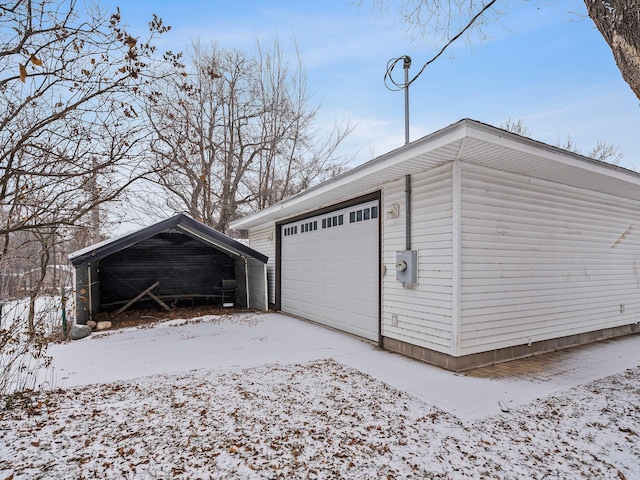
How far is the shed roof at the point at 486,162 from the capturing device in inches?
143

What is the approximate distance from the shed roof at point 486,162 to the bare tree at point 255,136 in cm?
1028

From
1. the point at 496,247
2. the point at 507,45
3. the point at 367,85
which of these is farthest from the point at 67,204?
the point at 367,85

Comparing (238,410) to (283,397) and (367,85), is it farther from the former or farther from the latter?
(367,85)

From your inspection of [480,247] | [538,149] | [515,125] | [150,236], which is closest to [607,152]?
[515,125]

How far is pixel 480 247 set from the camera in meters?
4.33

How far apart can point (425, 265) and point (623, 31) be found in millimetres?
2948

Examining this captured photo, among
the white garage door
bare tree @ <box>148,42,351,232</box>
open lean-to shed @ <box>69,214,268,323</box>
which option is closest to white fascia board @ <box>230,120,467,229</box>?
the white garage door

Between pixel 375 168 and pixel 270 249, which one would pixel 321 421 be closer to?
pixel 375 168

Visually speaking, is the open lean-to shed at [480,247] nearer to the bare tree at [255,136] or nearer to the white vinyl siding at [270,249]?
the white vinyl siding at [270,249]

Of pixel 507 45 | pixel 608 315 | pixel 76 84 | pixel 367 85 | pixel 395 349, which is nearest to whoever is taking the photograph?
pixel 76 84

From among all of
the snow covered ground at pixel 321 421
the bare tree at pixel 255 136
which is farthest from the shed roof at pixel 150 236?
the bare tree at pixel 255 136

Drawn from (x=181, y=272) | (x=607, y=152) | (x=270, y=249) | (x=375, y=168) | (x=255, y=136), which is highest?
(x=255, y=136)

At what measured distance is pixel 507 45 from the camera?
5.44 m

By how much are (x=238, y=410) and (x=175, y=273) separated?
787 centimetres
